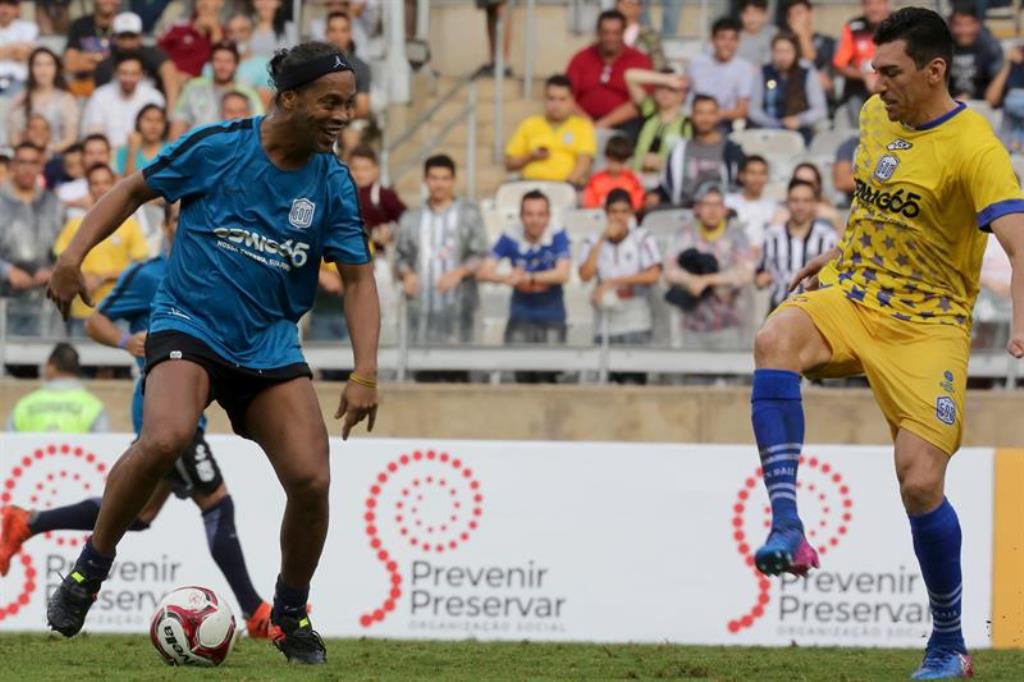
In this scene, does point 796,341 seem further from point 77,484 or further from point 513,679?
point 77,484

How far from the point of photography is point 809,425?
1534 cm

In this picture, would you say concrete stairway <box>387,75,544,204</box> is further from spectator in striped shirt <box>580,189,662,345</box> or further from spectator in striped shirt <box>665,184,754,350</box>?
spectator in striped shirt <box>665,184,754,350</box>

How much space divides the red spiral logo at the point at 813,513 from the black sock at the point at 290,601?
13.8ft

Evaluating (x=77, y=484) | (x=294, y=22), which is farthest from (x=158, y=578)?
(x=294, y=22)

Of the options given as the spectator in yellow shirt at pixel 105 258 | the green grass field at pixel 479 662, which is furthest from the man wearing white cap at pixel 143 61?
the green grass field at pixel 479 662

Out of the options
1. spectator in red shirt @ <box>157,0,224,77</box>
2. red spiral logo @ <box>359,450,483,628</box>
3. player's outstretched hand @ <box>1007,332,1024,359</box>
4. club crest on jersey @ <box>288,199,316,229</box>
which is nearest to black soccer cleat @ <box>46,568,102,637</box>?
club crest on jersey @ <box>288,199,316,229</box>

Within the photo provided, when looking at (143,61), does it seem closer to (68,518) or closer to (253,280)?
(68,518)

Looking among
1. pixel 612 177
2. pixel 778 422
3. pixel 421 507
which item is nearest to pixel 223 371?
pixel 778 422

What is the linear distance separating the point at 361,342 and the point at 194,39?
10253mm

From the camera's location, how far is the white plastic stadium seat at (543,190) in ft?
53.7

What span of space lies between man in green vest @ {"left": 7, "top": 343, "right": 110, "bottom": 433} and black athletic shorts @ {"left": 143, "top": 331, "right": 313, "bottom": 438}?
215 inches

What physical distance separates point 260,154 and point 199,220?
37 cm

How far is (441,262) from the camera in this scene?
50.2ft

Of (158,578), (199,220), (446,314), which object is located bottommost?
(158,578)
